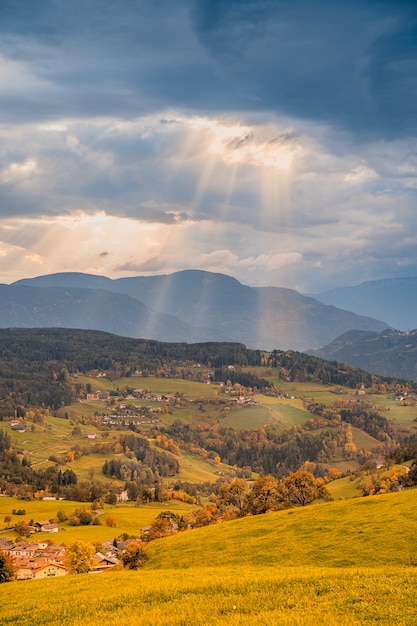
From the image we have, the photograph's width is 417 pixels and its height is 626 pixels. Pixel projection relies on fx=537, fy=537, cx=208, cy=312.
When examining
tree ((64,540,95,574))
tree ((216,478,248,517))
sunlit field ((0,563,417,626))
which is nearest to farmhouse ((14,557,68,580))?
tree ((64,540,95,574))

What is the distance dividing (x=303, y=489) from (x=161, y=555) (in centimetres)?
3243

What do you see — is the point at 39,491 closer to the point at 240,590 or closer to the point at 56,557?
the point at 56,557

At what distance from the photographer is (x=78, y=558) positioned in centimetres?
7575

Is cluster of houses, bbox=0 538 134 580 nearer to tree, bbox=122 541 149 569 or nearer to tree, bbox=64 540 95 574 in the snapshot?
tree, bbox=64 540 95 574

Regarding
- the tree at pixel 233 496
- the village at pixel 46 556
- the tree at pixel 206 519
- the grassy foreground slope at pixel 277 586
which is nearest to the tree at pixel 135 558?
the grassy foreground slope at pixel 277 586

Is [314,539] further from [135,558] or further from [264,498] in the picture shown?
[264,498]

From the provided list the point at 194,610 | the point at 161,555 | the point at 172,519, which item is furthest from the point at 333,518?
the point at 172,519

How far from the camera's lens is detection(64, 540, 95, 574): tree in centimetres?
7544

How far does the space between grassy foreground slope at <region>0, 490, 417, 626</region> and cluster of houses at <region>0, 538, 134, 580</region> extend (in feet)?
126

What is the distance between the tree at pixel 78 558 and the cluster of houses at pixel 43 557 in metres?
3.30

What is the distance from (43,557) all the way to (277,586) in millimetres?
81349

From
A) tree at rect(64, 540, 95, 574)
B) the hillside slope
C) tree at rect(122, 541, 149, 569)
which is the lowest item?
tree at rect(64, 540, 95, 574)

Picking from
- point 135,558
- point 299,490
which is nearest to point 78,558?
point 135,558

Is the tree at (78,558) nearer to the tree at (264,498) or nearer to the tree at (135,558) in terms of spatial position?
the tree at (135,558)
